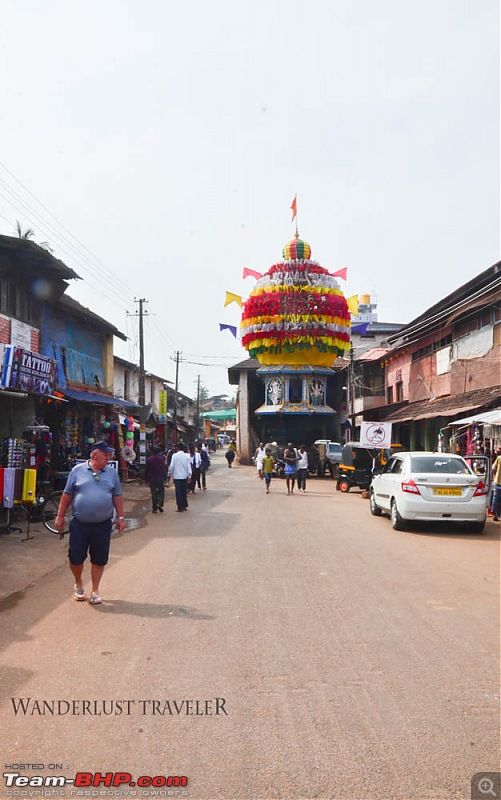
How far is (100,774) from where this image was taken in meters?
3.48

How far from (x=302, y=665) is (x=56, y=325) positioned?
17.5 metres

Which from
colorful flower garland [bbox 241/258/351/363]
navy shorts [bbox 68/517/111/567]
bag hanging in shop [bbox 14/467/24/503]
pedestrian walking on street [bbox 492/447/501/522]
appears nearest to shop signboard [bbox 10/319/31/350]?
bag hanging in shop [bbox 14/467/24/503]

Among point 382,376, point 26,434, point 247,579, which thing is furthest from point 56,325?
point 382,376

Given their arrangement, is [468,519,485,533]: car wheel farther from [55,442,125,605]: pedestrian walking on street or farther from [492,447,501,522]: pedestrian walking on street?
[55,442,125,605]: pedestrian walking on street

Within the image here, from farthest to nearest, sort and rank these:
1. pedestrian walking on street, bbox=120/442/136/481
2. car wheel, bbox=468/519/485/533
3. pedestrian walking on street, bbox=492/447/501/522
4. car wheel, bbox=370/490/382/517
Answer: pedestrian walking on street, bbox=120/442/136/481 < car wheel, bbox=370/490/382/517 < pedestrian walking on street, bbox=492/447/501/522 < car wheel, bbox=468/519/485/533

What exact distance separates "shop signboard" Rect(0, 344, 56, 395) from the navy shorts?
644 cm

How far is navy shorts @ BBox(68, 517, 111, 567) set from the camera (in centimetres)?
712

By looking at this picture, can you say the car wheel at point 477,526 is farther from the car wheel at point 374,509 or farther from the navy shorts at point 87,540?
the navy shorts at point 87,540

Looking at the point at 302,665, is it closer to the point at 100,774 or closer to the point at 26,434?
the point at 100,774

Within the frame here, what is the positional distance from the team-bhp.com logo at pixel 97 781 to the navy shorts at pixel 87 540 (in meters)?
3.68

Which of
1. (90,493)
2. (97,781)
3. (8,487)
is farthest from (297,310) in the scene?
(97,781)

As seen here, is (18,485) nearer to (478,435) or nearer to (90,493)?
(90,493)

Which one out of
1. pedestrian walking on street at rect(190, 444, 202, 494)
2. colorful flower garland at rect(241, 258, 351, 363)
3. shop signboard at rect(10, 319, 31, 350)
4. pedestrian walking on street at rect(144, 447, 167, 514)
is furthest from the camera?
colorful flower garland at rect(241, 258, 351, 363)

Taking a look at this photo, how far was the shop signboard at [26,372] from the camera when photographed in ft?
42.0
